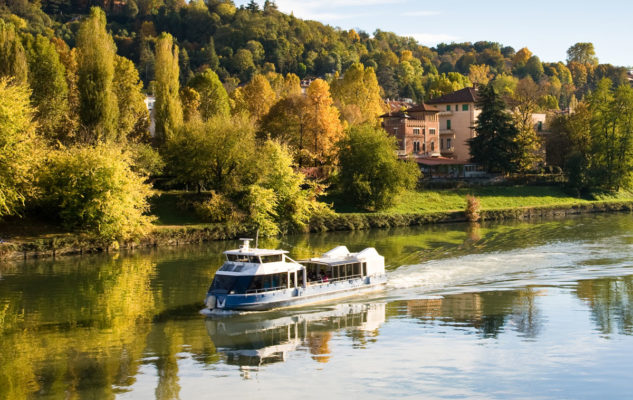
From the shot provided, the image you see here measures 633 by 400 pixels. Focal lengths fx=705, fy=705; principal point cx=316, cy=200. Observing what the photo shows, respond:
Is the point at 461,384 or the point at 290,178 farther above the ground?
the point at 290,178

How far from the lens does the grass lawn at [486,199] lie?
7275 cm

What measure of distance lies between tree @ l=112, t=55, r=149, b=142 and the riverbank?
10.7 meters

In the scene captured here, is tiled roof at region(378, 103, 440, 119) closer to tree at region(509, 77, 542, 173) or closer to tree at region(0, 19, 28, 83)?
tree at region(509, 77, 542, 173)

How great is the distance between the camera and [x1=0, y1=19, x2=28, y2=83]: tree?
193 feet

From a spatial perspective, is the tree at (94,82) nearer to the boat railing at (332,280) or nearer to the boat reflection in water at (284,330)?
the boat railing at (332,280)

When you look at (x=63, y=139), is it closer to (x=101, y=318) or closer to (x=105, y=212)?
(x=105, y=212)

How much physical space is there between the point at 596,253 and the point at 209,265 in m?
25.5

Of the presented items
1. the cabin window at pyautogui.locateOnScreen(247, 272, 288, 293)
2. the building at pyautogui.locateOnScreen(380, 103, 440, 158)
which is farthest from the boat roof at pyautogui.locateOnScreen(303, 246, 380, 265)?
the building at pyautogui.locateOnScreen(380, 103, 440, 158)

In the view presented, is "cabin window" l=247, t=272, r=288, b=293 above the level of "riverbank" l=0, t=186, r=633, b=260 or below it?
below

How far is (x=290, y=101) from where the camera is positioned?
77.4 m

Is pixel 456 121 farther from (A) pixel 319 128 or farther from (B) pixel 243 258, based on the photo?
(B) pixel 243 258

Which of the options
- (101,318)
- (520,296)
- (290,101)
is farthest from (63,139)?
(520,296)

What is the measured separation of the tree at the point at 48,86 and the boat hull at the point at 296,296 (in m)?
37.9

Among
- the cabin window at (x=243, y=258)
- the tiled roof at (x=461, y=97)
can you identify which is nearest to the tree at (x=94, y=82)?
the cabin window at (x=243, y=258)
